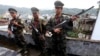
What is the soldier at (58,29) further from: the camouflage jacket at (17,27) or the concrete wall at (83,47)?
the camouflage jacket at (17,27)

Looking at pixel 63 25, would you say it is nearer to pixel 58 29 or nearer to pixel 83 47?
pixel 58 29

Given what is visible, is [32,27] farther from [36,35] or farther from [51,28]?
[51,28]

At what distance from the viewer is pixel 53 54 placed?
6.00 m

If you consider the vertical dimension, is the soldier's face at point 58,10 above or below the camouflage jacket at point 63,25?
above

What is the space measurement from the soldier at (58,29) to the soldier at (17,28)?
3.48 ft

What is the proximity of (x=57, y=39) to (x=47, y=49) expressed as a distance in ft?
3.58

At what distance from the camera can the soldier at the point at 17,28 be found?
599 cm

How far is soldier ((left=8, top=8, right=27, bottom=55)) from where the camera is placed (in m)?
5.99

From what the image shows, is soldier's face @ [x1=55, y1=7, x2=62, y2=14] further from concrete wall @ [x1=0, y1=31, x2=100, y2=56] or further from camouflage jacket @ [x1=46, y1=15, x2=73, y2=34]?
concrete wall @ [x1=0, y1=31, x2=100, y2=56]

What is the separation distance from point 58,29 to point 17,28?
1554mm

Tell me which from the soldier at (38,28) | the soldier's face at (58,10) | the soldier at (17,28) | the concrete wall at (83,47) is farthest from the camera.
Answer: the soldier at (17,28)

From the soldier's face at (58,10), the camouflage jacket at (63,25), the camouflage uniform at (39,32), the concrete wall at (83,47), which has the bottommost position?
the concrete wall at (83,47)

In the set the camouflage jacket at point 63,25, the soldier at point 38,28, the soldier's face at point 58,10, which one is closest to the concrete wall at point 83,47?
the soldier at point 38,28

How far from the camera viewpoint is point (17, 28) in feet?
20.3
